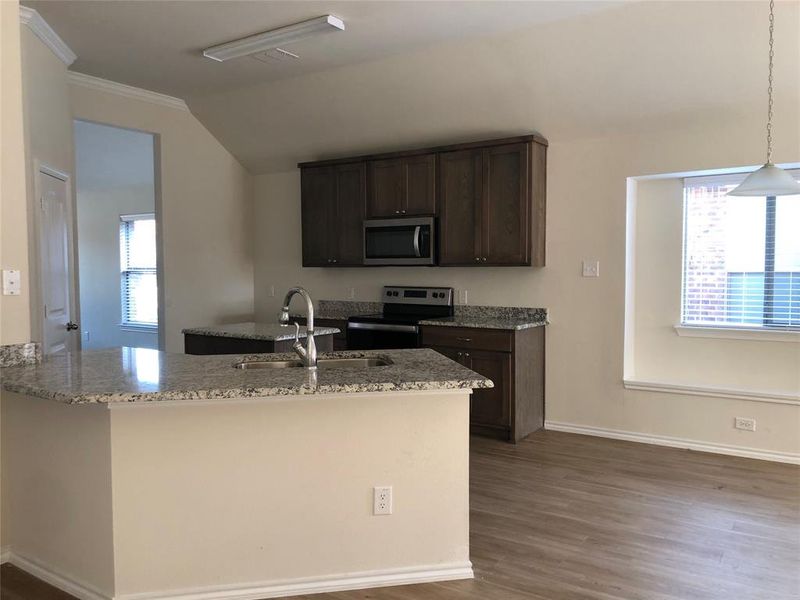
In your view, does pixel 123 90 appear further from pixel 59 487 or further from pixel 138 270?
pixel 59 487

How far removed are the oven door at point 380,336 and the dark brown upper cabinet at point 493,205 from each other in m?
0.66

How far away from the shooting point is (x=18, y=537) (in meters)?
2.73

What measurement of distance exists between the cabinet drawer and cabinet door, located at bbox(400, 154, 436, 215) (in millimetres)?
1019

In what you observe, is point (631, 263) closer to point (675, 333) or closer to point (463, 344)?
point (675, 333)

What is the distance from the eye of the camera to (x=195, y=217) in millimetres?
6102

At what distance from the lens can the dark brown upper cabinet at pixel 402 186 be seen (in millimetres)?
5297

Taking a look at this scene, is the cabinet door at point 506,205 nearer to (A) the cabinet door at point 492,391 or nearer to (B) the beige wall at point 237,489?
(A) the cabinet door at point 492,391

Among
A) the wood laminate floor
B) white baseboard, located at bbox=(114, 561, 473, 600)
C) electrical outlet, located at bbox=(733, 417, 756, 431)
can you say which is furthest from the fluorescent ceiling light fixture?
electrical outlet, located at bbox=(733, 417, 756, 431)

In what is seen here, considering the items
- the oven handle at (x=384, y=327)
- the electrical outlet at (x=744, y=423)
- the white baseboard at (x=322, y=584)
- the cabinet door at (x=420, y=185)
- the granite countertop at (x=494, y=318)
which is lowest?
the white baseboard at (x=322, y=584)

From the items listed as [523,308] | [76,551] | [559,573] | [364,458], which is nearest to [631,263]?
[523,308]

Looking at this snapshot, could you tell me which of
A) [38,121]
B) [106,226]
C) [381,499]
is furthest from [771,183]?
[106,226]

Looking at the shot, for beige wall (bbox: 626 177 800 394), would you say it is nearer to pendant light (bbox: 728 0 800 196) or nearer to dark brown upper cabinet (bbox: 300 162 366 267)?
pendant light (bbox: 728 0 800 196)

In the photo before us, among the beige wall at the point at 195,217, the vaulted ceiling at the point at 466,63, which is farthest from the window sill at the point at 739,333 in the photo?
the beige wall at the point at 195,217

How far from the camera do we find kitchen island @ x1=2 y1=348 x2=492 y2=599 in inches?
93.5
